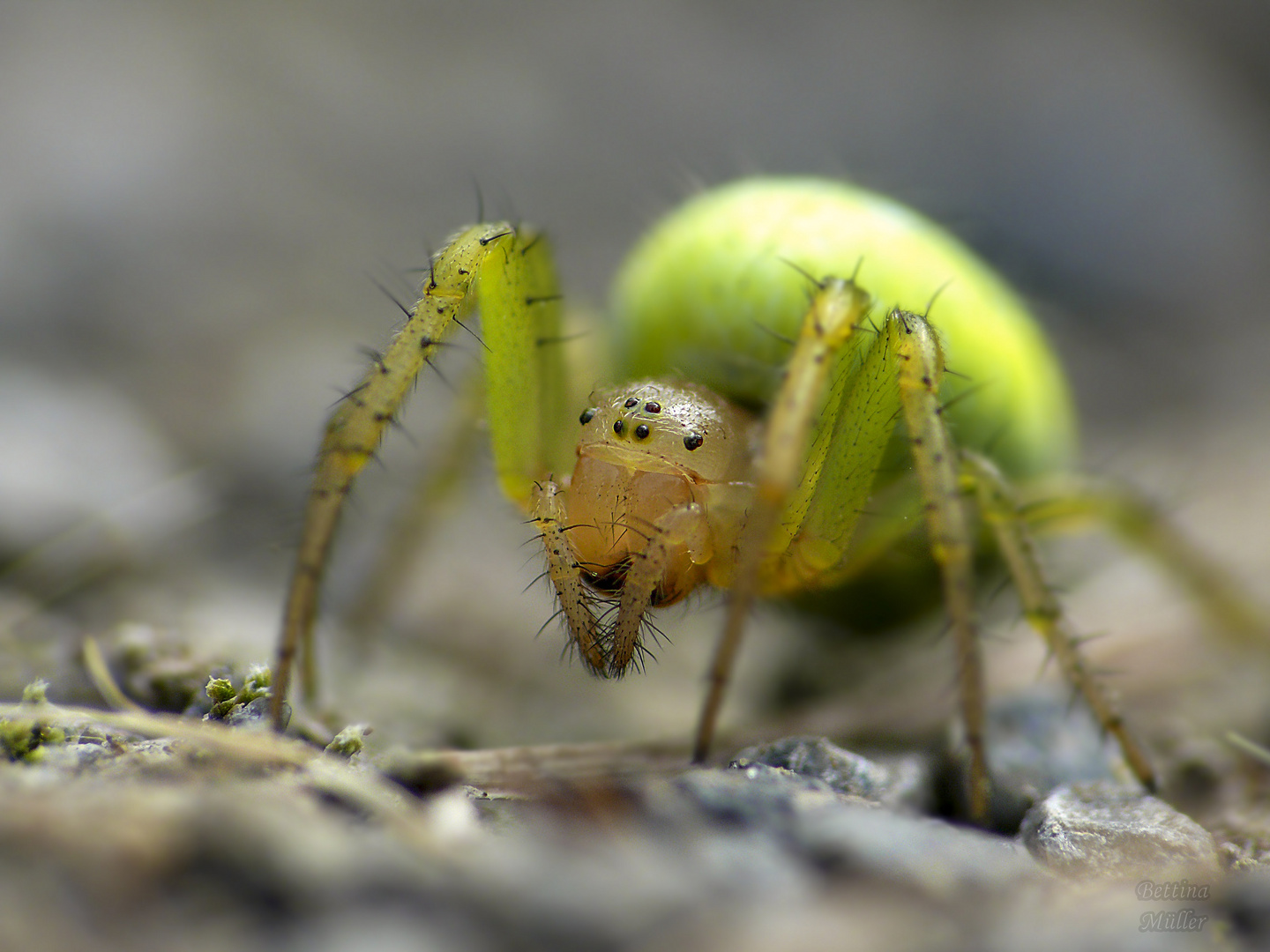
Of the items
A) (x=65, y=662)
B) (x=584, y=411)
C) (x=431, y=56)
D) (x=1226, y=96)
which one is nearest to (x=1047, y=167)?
(x=1226, y=96)

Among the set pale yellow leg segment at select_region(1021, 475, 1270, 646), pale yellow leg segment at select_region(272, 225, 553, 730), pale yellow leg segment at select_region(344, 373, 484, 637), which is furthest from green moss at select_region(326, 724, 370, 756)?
pale yellow leg segment at select_region(1021, 475, 1270, 646)

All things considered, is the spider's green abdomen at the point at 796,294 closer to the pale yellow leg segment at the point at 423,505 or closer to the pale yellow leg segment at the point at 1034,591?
the pale yellow leg segment at the point at 1034,591

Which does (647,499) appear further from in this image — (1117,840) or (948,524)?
(1117,840)

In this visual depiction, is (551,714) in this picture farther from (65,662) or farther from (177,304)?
(177,304)

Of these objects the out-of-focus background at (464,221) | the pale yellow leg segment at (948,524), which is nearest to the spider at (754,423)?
the pale yellow leg segment at (948,524)

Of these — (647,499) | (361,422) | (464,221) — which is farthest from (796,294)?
(464,221)

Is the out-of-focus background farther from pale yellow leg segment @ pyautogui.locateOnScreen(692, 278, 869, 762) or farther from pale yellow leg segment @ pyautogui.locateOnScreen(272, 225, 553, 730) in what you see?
pale yellow leg segment @ pyautogui.locateOnScreen(692, 278, 869, 762)

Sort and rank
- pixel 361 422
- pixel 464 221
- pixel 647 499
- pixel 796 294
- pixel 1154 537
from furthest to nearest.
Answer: pixel 464 221, pixel 1154 537, pixel 796 294, pixel 647 499, pixel 361 422
